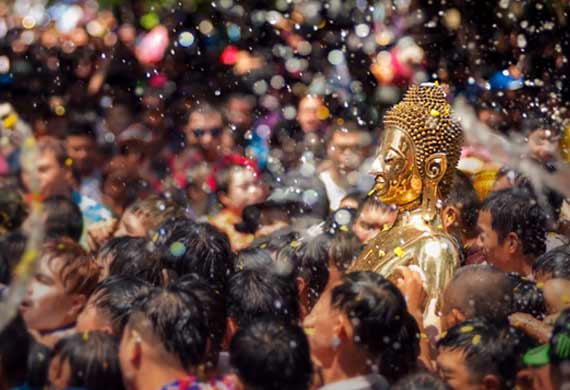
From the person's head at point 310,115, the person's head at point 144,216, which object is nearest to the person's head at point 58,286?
the person's head at point 144,216

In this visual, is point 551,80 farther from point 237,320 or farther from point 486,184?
point 237,320

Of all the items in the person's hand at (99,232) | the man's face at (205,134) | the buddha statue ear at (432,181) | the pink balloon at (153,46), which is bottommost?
the buddha statue ear at (432,181)

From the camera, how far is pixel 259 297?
4.38m

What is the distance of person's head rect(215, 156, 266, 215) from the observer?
25.0 ft

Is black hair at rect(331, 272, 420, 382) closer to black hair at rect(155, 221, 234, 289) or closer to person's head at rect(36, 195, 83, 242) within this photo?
black hair at rect(155, 221, 234, 289)

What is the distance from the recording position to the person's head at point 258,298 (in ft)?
14.2

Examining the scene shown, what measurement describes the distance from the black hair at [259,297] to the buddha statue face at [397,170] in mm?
757

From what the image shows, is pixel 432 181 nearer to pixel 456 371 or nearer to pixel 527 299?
pixel 527 299

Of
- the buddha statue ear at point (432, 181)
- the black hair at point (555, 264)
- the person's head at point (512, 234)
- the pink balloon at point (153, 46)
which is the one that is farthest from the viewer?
the pink balloon at point (153, 46)

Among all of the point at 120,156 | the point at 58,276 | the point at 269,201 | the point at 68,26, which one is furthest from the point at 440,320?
the point at 68,26

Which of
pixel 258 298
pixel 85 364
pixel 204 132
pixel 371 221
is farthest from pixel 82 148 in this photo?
pixel 85 364

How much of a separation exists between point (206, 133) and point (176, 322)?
4.51 metres

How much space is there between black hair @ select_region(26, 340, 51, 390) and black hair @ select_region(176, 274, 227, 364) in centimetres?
54

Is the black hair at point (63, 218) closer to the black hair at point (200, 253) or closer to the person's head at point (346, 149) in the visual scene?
the black hair at point (200, 253)
